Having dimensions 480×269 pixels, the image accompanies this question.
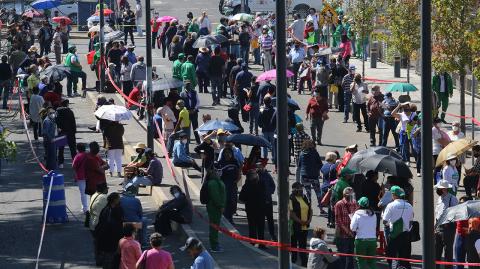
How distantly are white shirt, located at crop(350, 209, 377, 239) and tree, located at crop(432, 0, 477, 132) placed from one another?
11.6 meters

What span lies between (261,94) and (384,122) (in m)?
2.83

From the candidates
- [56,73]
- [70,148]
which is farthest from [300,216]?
[56,73]

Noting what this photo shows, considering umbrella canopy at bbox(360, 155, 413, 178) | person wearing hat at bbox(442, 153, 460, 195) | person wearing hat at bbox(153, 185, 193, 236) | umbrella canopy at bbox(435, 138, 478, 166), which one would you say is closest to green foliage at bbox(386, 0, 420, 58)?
umbrella canopy at bbox(435, 138, 478, 166)

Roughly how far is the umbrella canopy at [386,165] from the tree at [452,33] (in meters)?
8.65

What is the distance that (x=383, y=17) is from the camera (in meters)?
39.6

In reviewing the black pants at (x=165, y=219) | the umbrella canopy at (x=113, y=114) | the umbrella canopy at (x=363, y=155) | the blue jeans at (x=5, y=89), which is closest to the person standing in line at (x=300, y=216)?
the umbrella canopy at (x=363, y=155)

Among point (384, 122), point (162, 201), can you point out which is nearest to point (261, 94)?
point (384, 122)

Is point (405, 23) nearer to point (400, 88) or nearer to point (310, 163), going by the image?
point (400, 88)

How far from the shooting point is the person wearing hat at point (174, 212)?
23938 millimetres

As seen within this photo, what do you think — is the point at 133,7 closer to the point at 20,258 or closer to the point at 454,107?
the point at 454,107

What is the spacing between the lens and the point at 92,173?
82.8ft

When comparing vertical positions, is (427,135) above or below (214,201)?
above

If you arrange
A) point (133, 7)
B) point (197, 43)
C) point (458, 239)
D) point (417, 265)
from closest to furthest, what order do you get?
point (458, 239), point (417, 265), point (197, 43), point (133, 7)

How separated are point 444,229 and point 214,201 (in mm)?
3646
